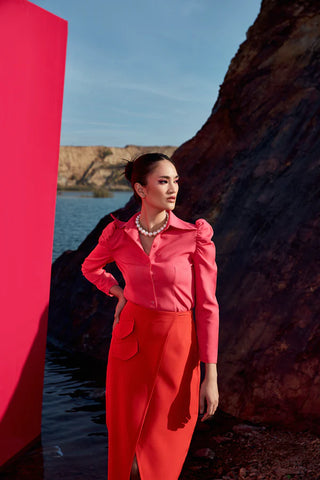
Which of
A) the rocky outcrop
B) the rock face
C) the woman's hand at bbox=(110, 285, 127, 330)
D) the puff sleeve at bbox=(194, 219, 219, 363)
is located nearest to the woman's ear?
the puff sleeve at bbox=(194, 219, 219, 363)

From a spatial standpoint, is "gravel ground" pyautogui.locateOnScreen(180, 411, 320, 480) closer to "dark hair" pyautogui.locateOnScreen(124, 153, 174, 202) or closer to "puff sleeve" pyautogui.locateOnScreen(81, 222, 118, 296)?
"puff sleeve" pyautogui.locateOnScreen(81, 222, 118, 296)

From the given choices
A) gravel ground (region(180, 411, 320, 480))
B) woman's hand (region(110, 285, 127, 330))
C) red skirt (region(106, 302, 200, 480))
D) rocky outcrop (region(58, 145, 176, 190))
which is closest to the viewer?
red skirt (region(106, 302, 200, 480))

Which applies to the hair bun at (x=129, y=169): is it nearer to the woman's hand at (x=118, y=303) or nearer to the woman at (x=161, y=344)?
the woman at (x=161, y=344)

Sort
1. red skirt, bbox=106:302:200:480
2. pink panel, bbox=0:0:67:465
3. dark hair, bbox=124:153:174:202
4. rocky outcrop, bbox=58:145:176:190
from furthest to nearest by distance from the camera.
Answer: rocky outcrop, bbox=58:145:176:190 < pink panel, bbox=0:0:67:465 < dark hair, bbox=124:153:174:202 < red skirt, bbox=106:302:200:480

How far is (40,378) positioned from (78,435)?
2.31ft

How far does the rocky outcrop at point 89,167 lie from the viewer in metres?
123

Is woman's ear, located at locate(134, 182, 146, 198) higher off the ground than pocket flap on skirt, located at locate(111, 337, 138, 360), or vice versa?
woman's ear, located at locate(134, 182, 146, 198)

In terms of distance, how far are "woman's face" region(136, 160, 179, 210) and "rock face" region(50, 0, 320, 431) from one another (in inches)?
101

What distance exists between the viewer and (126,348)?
7.77 feet

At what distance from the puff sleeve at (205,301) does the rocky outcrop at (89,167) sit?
387ft

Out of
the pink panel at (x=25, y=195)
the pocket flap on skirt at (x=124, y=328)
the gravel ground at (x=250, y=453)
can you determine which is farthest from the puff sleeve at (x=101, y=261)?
the gravel ground at (x=250, y=453)

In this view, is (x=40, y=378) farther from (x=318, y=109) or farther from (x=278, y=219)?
(x=318, y=109)

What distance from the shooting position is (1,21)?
3314mm

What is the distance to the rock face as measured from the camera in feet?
14.6
